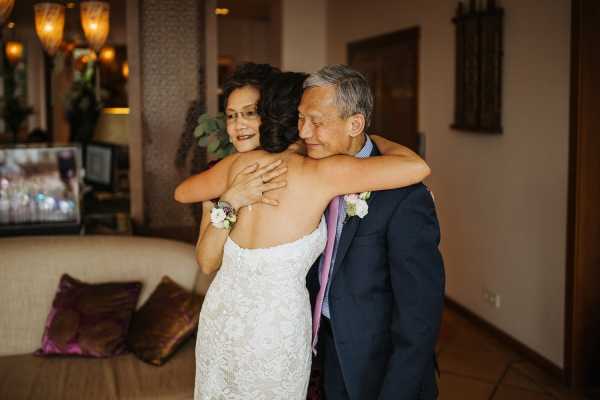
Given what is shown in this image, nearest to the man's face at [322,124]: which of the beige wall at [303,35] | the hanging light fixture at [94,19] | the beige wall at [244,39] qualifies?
the hanging light fixture at [94,19]

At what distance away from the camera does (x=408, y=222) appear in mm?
1835

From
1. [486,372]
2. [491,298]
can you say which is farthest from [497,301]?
[486,372]

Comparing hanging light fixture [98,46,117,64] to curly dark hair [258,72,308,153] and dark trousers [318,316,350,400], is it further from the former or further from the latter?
dark trousers [318,316,350,400]

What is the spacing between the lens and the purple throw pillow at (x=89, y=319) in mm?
3105

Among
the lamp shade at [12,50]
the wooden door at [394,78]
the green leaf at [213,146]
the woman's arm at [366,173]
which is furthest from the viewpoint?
the lamp shade at [12,50]

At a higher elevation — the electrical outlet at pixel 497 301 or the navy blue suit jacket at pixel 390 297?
the navy blue suit jacket at pixel 390 297

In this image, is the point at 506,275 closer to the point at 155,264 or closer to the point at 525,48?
the point at 525,48

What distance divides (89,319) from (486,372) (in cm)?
227

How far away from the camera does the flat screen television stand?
4012 millimetres

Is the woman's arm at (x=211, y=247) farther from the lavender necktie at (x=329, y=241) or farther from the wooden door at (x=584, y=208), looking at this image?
the wooden door at (x=584, y=208)

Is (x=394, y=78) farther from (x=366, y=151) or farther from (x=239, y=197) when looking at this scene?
(x=239, y=197)

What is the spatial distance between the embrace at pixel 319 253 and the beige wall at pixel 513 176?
2054mm

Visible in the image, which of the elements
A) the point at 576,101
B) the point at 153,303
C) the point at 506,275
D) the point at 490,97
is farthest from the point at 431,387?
the point at 490,97

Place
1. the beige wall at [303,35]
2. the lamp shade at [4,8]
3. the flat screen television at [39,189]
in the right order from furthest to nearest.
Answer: the beige wall at [303,35]
the flat screen television at [39,189]
the lamp shade at [4,8]
